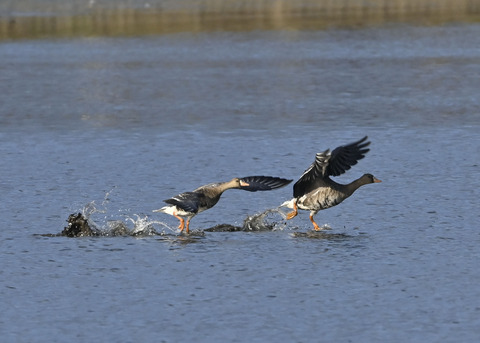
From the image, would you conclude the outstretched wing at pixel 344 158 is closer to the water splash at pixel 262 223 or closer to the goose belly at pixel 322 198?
the goose belly at pixel 322 198

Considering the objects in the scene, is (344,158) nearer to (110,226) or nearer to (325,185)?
(325,185)

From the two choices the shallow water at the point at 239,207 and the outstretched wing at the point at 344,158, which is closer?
the shallow water at the point at 239,207

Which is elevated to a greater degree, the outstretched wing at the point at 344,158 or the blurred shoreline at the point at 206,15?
the outstretched wing at the point at 344,158

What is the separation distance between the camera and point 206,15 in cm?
6644

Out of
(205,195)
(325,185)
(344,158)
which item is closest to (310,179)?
(325,185)

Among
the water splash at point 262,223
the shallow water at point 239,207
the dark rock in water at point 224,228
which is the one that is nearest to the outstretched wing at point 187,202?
the shallow water at point 239,207

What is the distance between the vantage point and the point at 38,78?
37875 millimetres

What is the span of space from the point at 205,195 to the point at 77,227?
1.79m

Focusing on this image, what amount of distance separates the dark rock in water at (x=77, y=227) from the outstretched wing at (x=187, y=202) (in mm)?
1232

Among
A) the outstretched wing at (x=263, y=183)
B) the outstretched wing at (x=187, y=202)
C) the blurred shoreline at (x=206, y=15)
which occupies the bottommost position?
the blurred shoreline at (x=206, y=15)

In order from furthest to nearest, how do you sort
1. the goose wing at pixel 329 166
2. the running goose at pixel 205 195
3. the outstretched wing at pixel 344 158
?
the outstretched wing at pixel 344 158, the goose wing at pixel 329 166, the running goose at pixel 205 195

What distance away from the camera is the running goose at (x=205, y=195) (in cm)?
1470

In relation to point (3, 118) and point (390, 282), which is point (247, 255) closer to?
point (390, 282)

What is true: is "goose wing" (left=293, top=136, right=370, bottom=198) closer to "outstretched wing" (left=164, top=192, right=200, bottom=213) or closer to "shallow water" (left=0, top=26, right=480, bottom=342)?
"shallow water" (left=0, top=26, right=480, bottom=342)
